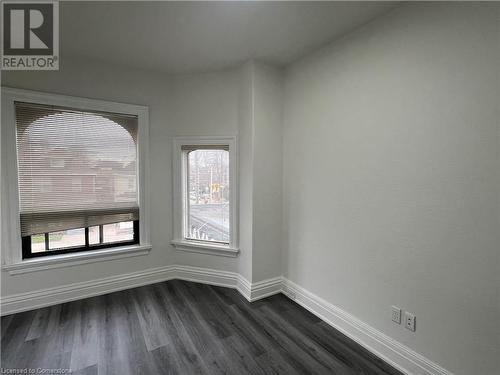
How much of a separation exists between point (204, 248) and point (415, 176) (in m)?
2.34

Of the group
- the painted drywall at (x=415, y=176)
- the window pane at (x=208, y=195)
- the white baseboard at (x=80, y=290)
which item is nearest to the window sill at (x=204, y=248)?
the window pane at (x=208, y=195)

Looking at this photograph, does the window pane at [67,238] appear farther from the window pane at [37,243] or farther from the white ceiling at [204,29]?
the white ceiling at [204,29]

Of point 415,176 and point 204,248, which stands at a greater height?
point 415,176

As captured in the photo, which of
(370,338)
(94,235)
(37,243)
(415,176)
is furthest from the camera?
(94,235)

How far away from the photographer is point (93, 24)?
1.98 meters

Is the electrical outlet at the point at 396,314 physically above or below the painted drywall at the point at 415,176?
below

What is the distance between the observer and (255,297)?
2643 mm

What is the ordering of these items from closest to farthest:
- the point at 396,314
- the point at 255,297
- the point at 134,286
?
1. the point at 396,314
2. the point at 255,297
3. the point at 134,286

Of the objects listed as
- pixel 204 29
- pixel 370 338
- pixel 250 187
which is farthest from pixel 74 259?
pixel 370 338

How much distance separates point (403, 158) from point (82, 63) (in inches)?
125

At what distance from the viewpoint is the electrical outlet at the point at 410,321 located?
1656 millimetres

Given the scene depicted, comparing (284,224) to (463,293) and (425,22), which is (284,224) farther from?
(425,22)

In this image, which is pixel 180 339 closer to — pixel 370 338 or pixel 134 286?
pixel 134 286
